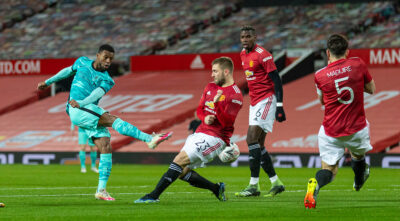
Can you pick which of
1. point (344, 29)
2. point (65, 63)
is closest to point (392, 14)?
point (344, 29)

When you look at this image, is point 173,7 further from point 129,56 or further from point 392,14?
point 392,14

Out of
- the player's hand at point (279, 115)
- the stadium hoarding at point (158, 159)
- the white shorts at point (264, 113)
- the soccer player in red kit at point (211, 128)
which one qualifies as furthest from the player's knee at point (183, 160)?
the stadium hoarding at point (158, 159)

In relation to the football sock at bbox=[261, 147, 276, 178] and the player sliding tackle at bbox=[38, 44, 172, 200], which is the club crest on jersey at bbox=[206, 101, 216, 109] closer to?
the player sliding tackle at bbox=[38, 44, 172, 200]

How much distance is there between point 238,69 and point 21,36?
1260 centimetres

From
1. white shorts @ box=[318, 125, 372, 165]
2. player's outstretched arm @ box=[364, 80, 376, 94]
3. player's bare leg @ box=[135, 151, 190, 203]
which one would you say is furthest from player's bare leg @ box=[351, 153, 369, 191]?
player's bare leg @ box=[135, 151, 190, 203]

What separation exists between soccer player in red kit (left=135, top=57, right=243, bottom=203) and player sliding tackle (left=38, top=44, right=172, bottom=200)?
1.29 metres

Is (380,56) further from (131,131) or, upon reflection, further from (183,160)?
(183,160)

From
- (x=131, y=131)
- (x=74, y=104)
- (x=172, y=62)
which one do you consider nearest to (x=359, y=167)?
(x=131, y=131)

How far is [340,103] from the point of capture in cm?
957

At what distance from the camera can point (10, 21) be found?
42.0 metres

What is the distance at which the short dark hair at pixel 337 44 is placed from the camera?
9438 millimetres

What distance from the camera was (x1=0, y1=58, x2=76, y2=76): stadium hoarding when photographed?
119ft

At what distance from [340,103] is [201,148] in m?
1.78

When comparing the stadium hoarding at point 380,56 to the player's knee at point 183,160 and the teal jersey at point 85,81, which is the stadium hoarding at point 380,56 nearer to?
the teal jersey at point 85,81
